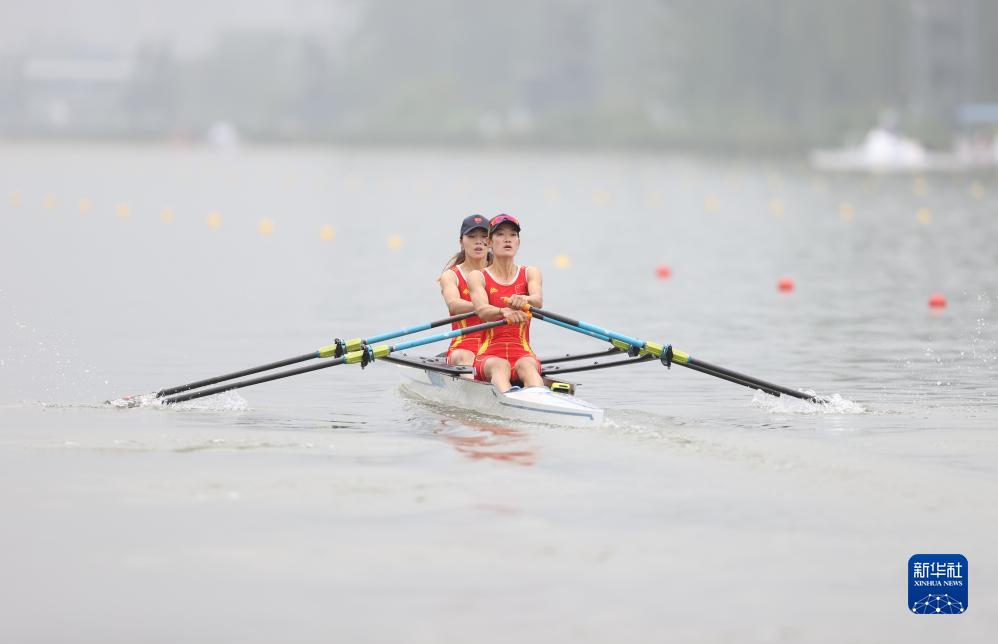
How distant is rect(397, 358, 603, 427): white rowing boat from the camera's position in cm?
1553

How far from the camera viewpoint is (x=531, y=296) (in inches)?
654

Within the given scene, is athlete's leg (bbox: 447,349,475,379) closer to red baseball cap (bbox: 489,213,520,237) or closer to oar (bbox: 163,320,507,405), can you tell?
oar (bbox: 163,320,507,405)

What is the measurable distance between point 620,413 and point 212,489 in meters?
4.75

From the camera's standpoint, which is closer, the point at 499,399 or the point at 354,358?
the point at 499,399

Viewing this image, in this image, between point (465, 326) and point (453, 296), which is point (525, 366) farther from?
point (465, 326)

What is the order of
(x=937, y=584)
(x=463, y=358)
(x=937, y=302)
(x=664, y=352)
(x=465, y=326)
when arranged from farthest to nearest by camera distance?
(x=937, y=302), (x=465, y=326), (x=463, y=358), (x=664, y=352), (x=937, y=584)

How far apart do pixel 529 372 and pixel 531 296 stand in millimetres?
734

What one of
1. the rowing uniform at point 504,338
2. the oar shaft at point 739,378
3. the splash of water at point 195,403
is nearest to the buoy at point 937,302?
the oar shaft at point 739,378

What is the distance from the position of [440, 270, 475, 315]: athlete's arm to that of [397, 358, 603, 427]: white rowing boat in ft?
1.83

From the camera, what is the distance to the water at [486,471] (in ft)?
34.4

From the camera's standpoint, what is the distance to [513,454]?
14703mm

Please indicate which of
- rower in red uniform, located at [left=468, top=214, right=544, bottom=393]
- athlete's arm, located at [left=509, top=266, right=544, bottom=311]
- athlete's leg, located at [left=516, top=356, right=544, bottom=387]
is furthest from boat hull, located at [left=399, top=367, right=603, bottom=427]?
athlete's arm, located at [left=509, top=266, right=544, bottom=311]

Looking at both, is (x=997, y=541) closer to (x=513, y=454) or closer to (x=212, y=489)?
(x=513, y=454)

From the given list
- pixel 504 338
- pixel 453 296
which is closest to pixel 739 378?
pixel 504 338
